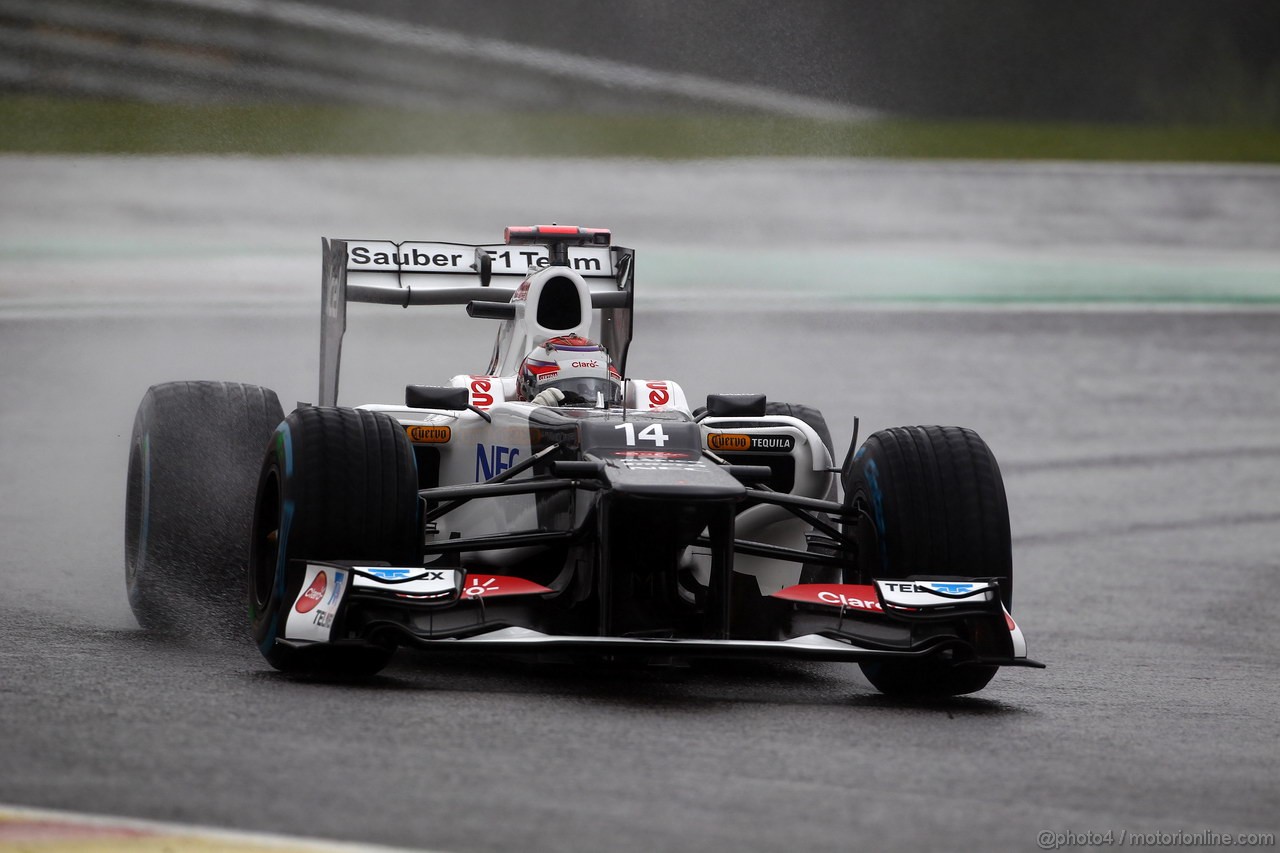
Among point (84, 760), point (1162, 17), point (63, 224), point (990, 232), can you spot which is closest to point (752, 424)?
point (84, 760)

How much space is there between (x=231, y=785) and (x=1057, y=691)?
13.4 ft

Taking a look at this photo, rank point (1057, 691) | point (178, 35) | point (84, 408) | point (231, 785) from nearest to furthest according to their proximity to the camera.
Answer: point (231, 785) < point (1057, 691) < point (84, 408) < point (178, 35)

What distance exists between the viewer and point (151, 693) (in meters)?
6.34

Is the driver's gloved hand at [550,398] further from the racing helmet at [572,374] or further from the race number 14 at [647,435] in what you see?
the race number 14 at [647,435]

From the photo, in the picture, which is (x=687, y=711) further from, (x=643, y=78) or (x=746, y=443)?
(x=643, y=78)

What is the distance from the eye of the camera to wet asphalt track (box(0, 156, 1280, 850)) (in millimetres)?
4754

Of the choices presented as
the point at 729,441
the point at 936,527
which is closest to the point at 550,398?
the point at 729,441

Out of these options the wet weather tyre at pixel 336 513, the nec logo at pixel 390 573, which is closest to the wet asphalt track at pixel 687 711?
the wet weather tyre at pixel 336 513

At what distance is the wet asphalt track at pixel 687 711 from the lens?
475cm

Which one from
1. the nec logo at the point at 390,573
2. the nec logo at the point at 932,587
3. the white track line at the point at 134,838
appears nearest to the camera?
→ the white track line at the point at 134,838

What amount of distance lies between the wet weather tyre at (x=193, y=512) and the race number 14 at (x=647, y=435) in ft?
7.49

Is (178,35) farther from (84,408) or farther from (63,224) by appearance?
(84,408)

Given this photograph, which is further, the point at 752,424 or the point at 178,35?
the point at 178,35

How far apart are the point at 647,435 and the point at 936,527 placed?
4.09ft
